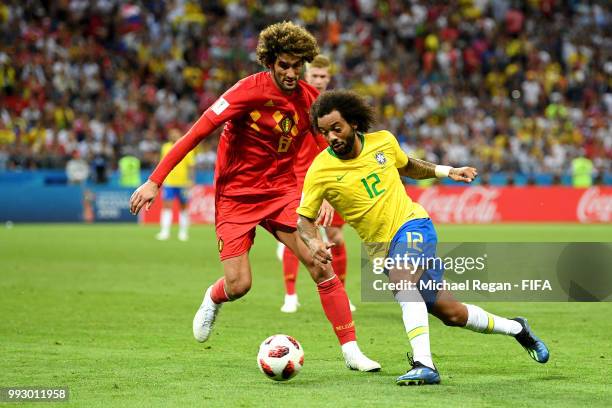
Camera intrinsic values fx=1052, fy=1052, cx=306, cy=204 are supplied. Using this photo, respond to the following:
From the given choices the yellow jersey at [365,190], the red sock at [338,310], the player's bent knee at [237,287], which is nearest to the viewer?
the yellow jersey at [365,190]

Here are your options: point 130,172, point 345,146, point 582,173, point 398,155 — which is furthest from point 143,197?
point 582,173

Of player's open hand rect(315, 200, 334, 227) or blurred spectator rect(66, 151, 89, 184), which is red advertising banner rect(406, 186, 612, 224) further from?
player's open hand rect(315, 200, 334, 227)

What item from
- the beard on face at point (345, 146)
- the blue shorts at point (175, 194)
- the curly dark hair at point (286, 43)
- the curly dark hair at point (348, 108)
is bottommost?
the beard on face at point (345, 146)

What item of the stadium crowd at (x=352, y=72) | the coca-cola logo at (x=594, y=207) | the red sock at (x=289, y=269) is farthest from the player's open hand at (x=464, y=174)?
the coca-cola logo at (x=594, y=207)

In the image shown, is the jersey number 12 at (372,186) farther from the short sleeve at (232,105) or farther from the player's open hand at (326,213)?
the short sleeve at (232,105)

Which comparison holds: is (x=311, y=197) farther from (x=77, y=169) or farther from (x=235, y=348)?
(x=77, y=169)

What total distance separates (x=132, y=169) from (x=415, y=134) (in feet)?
28.0

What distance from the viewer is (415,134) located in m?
30.3

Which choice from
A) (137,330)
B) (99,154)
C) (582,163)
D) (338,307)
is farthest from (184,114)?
(338,307)

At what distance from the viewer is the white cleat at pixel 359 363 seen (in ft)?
23.3

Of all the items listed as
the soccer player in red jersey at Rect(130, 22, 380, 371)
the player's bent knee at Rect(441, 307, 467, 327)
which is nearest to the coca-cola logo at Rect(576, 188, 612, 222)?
the soccer player in red jersey at Rect(130, 22, 380, 371)

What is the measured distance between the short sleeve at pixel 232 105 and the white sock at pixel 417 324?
5.82 ft

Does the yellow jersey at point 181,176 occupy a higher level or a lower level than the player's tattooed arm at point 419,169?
higher

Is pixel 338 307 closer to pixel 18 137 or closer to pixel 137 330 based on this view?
pixel 137 330
